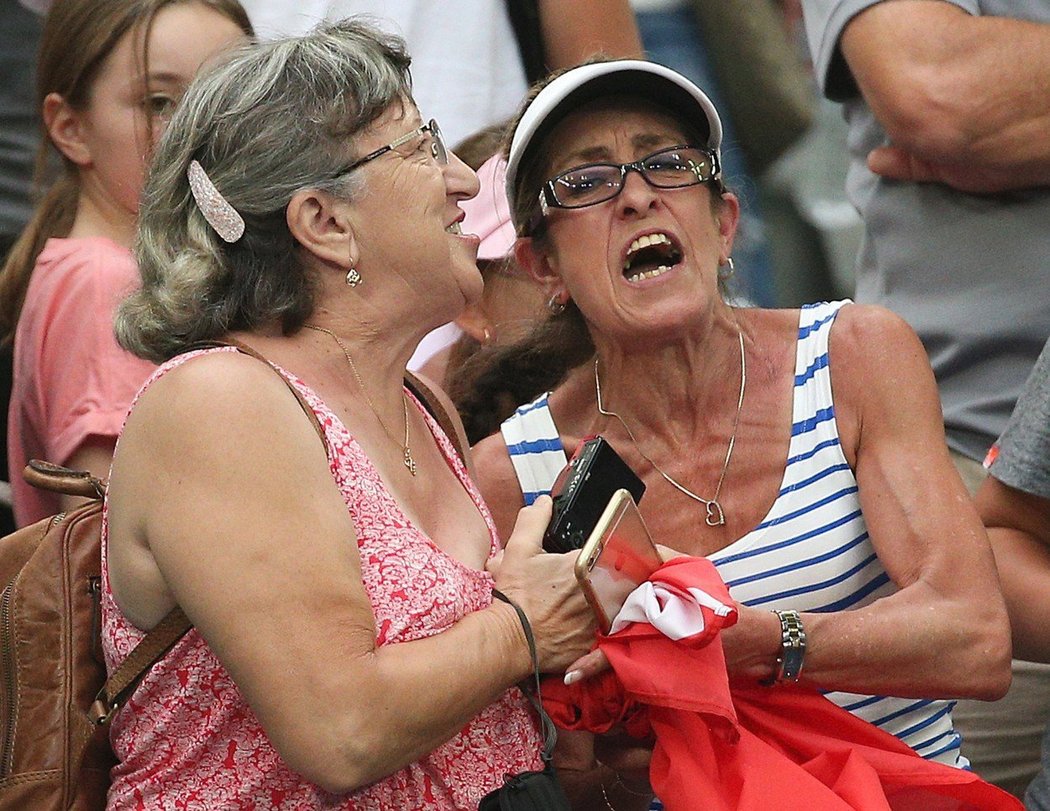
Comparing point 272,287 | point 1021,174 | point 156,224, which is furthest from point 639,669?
point 1021,174

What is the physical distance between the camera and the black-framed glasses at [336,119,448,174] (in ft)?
7.55

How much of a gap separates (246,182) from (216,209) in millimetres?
57

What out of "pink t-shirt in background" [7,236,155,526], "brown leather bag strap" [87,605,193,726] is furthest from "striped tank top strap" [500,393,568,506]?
"brown leather bag strap" [87,605,193,726]

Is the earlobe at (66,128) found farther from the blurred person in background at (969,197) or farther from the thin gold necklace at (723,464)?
the blurred person in background at (969,197)

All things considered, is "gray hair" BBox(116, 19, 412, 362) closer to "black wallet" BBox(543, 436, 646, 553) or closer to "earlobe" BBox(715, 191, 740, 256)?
"black wallet" BBox(543, 436, 646, 553)

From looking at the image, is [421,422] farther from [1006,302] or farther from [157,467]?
[1006,302]

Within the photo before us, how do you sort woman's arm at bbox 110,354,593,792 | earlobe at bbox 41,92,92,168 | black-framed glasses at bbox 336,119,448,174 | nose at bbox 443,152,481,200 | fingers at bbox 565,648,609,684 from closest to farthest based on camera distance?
woman's arm at bbox 110,354,593,792 < fingers at bbox 565,648,609,684 < black-framed glasses at bbox 336,119,448,174 < nose at bbox 443,152,481,200 < earlobe at bbox 41,92,92,168

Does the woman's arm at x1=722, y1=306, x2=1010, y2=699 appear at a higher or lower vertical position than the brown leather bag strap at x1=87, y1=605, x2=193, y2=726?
lower

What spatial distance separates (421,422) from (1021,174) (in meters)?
1.32

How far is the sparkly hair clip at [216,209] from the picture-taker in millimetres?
2232

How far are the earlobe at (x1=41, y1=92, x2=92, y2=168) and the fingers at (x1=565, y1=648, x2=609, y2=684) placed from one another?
5.09ft

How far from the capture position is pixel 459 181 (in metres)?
2.46

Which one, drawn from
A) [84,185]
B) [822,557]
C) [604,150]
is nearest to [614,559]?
[822,557]

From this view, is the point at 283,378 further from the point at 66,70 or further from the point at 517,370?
the point at 66,70
